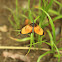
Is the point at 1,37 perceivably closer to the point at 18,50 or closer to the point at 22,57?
the point at 18,50

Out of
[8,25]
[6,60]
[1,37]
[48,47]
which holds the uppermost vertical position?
[8,25]

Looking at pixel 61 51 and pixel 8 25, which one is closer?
pixel 61 51

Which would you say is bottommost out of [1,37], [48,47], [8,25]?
[48,47]

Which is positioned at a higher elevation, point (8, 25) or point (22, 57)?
point (8, 25)

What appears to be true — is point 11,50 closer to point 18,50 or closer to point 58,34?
point 18,50

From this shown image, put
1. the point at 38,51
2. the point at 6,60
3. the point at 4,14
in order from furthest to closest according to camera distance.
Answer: the point at 4,14 < the point at 38,51 < the point at 6,60

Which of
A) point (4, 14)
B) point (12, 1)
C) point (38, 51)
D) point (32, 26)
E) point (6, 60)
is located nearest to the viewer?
point (32, 26)

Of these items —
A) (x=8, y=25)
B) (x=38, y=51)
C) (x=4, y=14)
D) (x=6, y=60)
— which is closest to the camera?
(x=6, y=60)

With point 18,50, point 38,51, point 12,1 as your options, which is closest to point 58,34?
point 38,51

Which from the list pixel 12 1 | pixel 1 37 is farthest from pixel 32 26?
pixel 12 1
